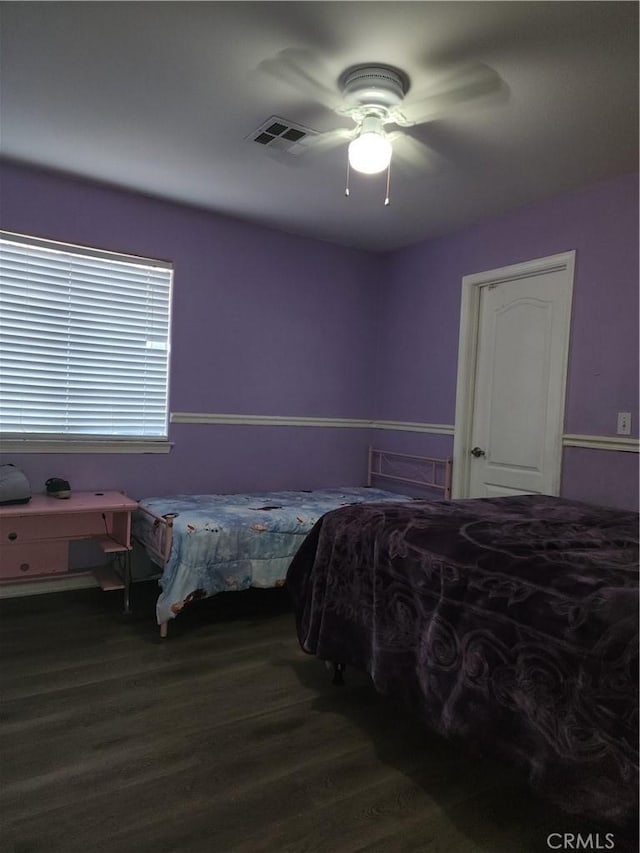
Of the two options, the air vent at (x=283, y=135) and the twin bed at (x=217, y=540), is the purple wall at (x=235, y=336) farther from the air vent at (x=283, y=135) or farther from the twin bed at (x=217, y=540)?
the air vent at (x=283, y=135)

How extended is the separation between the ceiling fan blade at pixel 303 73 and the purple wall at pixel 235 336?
1.69m

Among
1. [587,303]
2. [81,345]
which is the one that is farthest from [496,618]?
[81,345]

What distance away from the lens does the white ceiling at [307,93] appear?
6.02ft

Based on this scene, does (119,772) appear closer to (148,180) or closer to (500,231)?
(148,180)

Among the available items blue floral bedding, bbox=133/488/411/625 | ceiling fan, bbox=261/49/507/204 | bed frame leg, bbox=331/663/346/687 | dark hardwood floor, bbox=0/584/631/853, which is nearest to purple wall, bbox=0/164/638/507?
blue floral bedding, bbox=133/488/411/625

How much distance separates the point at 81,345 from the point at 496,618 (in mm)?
2934

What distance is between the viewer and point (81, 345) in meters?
3.45

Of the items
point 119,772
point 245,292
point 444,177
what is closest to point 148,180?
point 245,292

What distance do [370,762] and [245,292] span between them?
3059 millimetres

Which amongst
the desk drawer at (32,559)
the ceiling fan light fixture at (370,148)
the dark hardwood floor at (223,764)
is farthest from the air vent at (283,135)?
the dark hardwood floor at (223,764)

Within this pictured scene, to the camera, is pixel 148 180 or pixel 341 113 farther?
pixel 148 180

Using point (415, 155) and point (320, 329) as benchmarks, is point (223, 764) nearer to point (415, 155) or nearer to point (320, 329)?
point (415, 155)

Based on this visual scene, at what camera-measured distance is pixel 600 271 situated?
3.02 metres

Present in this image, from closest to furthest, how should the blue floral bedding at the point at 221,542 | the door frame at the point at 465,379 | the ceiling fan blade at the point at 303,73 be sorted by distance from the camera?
the ceiling fan blade at the point at 303,73
the blue floral bedding at the point at 221,542
the door frame at the point at 465,379
